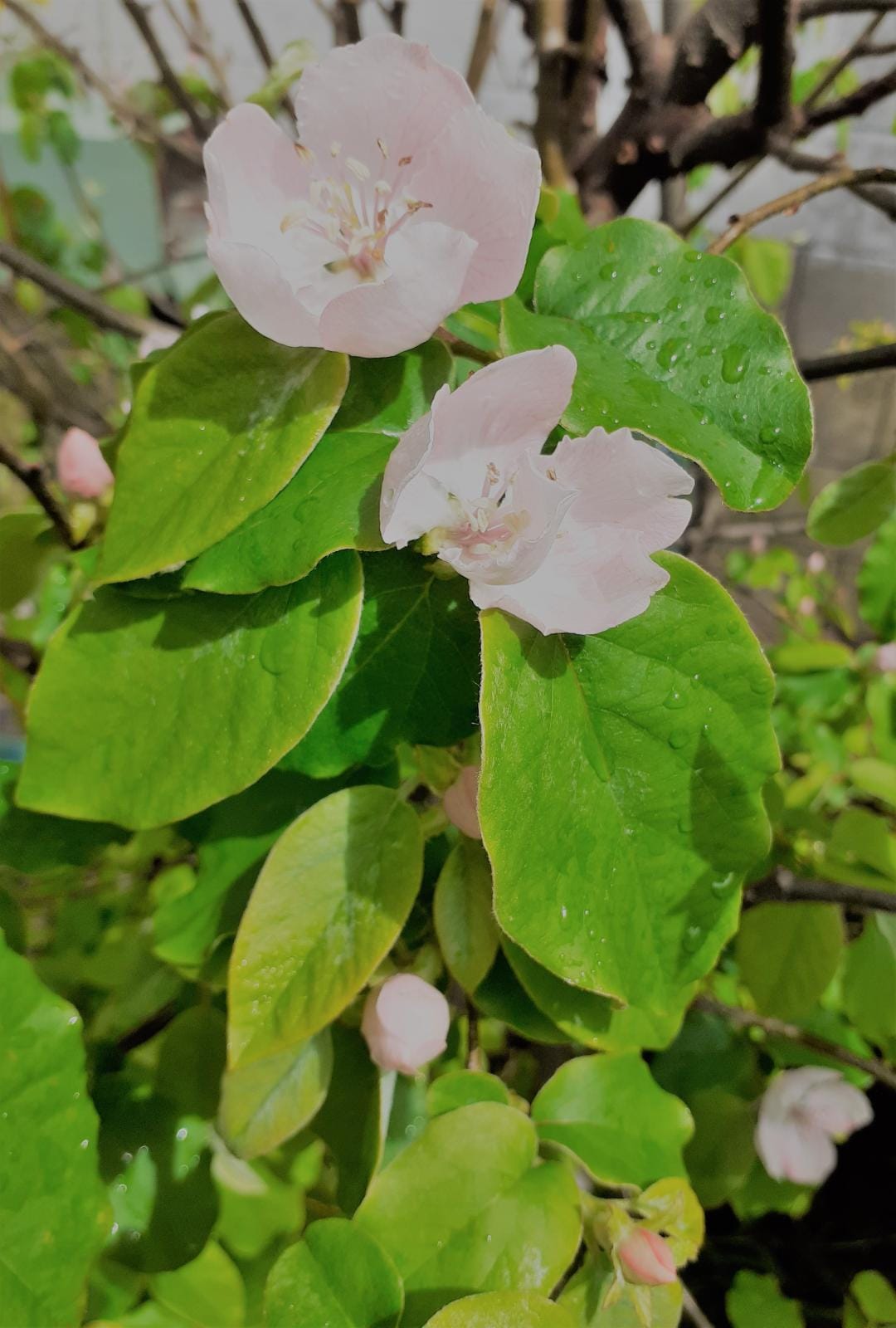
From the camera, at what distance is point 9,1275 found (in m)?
0.26

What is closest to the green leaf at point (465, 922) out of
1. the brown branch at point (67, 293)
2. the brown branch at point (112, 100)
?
the brown branch at point (67, 293)

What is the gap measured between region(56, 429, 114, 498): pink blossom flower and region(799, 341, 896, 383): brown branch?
0.35 m

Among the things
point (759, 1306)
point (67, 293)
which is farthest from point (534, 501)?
point (759, 1306)

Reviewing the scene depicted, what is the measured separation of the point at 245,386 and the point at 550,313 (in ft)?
0.38

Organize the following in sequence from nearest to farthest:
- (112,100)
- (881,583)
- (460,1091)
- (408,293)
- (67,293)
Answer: (408,293)
(460,1091)
(67,293)
(881,583)
(112,100)

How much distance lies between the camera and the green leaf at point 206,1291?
392mm

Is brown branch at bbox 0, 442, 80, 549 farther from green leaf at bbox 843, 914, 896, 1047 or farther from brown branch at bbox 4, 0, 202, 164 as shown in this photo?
brown branch at bbox 4, 0, 202, 164

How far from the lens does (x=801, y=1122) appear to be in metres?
0.52

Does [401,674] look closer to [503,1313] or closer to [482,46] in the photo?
[503,1313]

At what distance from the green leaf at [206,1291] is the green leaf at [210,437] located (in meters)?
0.33

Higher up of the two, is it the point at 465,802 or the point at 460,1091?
the point at 465,802

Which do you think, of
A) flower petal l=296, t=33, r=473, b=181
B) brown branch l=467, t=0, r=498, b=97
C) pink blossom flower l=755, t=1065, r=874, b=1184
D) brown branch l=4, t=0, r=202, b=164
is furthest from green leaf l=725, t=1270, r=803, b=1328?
brown branch l=4, t=0, r=202, b=164

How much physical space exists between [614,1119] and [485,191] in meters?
0.38

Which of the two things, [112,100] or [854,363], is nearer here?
[854,363]
